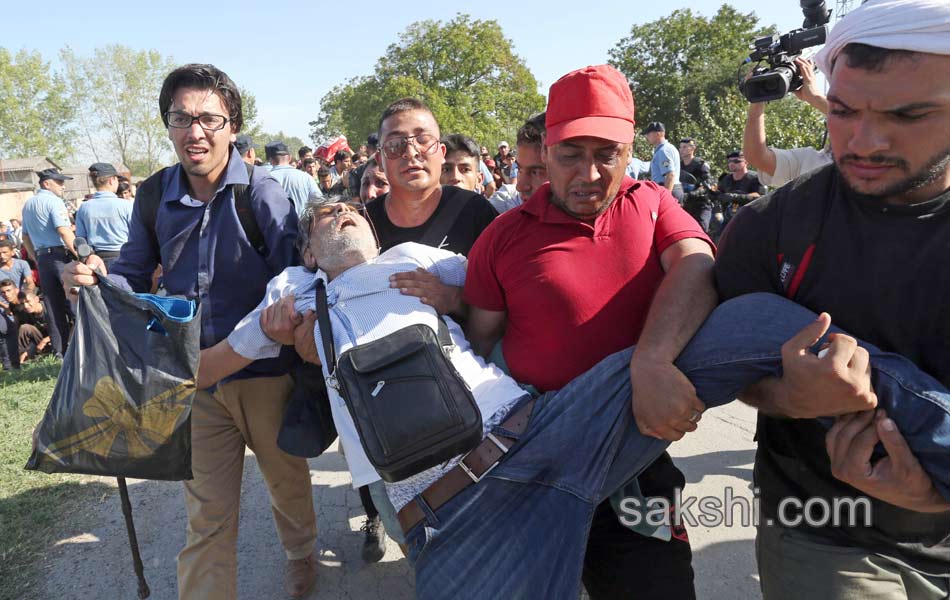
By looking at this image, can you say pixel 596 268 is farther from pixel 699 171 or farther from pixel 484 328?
pixel 699 171

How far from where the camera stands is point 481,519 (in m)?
1.70

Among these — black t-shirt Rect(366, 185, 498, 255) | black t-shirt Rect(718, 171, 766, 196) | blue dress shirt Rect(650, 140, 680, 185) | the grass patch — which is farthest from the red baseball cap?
black t-shirt Rect(718, 171, 766, 196)

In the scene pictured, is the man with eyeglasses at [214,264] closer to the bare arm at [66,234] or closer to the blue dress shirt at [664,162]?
the bare arm at [66,234]

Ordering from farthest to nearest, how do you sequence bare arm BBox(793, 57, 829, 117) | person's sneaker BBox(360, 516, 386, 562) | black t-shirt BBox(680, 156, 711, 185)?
black t-shirt BBox(680, 156, 711, 185) < bare arm BBox(793, 57, 829, 117) < person's sneaker BBox(360, 516, 386, 562)

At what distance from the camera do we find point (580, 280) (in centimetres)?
183

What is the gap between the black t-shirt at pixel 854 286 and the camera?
138 centimetres

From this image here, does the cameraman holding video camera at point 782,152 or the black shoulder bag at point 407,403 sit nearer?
the black shoulder bag at point 407,403

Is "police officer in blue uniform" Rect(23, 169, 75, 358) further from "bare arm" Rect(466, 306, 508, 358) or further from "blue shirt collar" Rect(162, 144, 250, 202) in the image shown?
"bare arm" Rect(466, 306, 508, 358)

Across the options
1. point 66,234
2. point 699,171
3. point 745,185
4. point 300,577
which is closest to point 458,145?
point 300,577

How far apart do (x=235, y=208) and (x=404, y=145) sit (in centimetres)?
81

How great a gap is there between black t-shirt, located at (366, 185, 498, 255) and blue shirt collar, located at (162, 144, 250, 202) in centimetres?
62

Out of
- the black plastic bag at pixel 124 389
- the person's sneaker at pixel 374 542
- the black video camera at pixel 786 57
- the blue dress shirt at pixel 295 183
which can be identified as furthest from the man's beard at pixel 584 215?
the blue dress shirt at pixel 295 183

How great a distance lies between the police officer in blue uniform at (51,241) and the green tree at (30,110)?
50.3m

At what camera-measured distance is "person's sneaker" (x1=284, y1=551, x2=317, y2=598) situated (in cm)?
293
